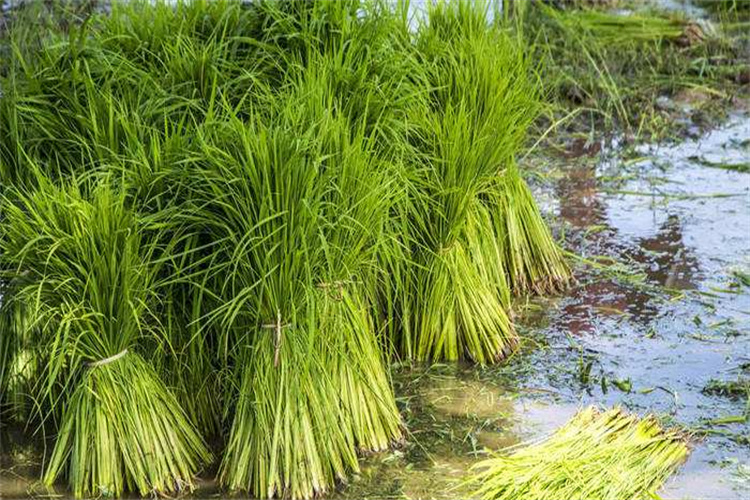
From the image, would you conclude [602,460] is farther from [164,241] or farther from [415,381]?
[164,241]

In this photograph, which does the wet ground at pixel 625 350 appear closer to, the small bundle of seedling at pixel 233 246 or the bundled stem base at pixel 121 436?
the small bundle of seedling at pixel 233 246

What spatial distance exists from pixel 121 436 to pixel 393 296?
127cm

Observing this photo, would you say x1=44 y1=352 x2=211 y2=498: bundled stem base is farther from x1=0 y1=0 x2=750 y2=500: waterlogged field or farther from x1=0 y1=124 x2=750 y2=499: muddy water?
x1=0 y1=124 x2=750 y2=499: muddy water

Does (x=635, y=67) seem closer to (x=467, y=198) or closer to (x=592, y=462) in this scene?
(x=467, y=198)

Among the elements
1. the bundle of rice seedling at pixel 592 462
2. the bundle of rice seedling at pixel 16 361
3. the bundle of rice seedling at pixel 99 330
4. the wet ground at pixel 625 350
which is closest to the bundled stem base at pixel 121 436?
the bundle of rice seedling at pixel 99 330

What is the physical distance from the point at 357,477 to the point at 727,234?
2817 mm

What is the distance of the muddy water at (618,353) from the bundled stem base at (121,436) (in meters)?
0.15

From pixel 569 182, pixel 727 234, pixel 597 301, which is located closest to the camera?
pixel 597 301

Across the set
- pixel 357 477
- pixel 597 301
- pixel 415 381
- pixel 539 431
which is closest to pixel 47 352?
pixel 357 477

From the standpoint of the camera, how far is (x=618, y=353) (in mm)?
4566

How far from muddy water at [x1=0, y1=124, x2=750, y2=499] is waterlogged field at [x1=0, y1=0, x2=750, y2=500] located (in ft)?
0.04

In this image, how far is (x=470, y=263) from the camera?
4.51 meters

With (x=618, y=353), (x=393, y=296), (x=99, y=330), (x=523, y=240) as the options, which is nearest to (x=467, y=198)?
(x=393, y=296)

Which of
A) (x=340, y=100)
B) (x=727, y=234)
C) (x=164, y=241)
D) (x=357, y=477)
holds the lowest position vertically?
(x=357, y=477)
